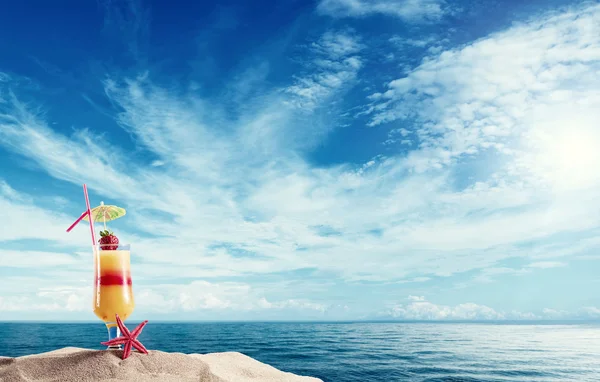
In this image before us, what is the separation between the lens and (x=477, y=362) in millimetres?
26578

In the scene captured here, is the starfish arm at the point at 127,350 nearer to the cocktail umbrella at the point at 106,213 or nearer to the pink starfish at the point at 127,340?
the pink starfish at the point at 127,340

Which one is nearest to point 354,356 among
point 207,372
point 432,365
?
point 432,365

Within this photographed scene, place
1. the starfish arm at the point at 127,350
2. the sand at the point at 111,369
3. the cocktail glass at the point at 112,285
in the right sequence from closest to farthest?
the sand at the point at 111,369 → the starfish arm at the point at 127,350 → the cocktail glass at the point at 112,285

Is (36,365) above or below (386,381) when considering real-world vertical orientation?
above

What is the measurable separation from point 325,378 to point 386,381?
2995mm

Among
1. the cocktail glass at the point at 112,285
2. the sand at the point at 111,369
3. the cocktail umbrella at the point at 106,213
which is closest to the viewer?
the sand at the point at 111,369

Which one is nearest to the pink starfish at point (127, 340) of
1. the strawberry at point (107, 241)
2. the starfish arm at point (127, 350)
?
the starfish arm at point (127, 350)

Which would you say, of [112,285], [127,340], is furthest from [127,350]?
[112,285]

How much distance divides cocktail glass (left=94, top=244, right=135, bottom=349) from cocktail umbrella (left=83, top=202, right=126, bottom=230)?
0.54 metres

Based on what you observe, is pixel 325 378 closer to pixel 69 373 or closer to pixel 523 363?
pixel 523 363

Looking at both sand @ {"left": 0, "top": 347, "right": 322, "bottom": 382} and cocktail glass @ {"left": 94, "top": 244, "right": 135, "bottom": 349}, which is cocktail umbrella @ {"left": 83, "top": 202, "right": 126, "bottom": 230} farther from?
sand @ {"left": 0, "top": 347, "right": 322, "bottom": 382}

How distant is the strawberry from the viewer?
4.78m

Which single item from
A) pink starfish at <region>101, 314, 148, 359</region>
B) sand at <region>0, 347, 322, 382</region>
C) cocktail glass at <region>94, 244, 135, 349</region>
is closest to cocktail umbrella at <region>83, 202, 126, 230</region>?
cocktail glass at <region>94, 244, 135, 349</region>

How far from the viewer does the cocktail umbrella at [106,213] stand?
513cm
